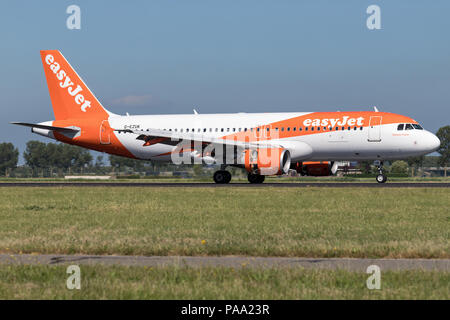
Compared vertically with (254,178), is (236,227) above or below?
below

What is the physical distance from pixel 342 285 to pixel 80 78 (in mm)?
37810

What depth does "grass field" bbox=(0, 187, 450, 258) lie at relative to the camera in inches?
448

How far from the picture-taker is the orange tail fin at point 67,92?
42.5 m

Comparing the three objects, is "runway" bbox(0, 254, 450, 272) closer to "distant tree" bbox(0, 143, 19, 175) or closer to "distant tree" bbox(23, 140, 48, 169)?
"distant tree" bbox(23, 140, 48, 169)

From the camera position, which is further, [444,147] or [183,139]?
[444,147]

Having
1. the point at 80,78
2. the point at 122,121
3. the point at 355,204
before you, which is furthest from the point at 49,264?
the point at 80,78

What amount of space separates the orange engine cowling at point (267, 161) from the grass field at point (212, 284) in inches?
986

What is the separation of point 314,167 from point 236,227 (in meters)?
24.9

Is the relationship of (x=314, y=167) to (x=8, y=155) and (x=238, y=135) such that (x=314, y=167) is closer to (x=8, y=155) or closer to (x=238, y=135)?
(x=238, y=135)

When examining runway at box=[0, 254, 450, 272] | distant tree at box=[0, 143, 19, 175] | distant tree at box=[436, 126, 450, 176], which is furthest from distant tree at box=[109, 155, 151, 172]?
runway at box=[0, 254, 450, 272]

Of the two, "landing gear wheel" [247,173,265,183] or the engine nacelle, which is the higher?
the engine nacelle

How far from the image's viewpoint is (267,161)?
34219 mm

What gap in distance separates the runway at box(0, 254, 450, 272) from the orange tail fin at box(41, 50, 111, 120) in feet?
107

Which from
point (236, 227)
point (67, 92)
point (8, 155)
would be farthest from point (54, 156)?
point (236, 227)
